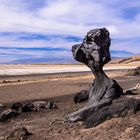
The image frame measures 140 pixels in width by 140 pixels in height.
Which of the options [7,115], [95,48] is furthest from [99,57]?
[7,115]

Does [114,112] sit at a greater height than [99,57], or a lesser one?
lesser

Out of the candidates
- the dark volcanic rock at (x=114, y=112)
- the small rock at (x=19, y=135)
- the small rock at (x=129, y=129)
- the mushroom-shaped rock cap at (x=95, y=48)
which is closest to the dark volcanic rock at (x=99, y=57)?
the mushroom-shaped rock cap at (x=95, y=48)

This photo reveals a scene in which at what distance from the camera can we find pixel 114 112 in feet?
41.8

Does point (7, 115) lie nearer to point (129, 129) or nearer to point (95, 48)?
point (95, 48)

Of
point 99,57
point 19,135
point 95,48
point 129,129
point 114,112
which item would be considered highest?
point 95,48

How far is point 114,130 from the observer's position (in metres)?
11.7

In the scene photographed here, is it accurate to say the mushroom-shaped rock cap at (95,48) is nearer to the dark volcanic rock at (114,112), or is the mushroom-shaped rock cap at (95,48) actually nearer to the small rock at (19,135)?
the dark volcanic rock at (114,112)

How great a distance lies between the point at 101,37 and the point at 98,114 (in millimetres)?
3130

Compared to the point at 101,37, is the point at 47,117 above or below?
below

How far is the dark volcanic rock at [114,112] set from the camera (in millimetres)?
12656

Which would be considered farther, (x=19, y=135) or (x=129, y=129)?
(x=19, y=135)

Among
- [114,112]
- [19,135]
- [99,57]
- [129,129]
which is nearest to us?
[129,129]

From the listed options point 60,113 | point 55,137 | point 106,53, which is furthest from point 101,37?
point 55,137

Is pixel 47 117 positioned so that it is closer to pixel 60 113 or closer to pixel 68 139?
pixel 60 113
